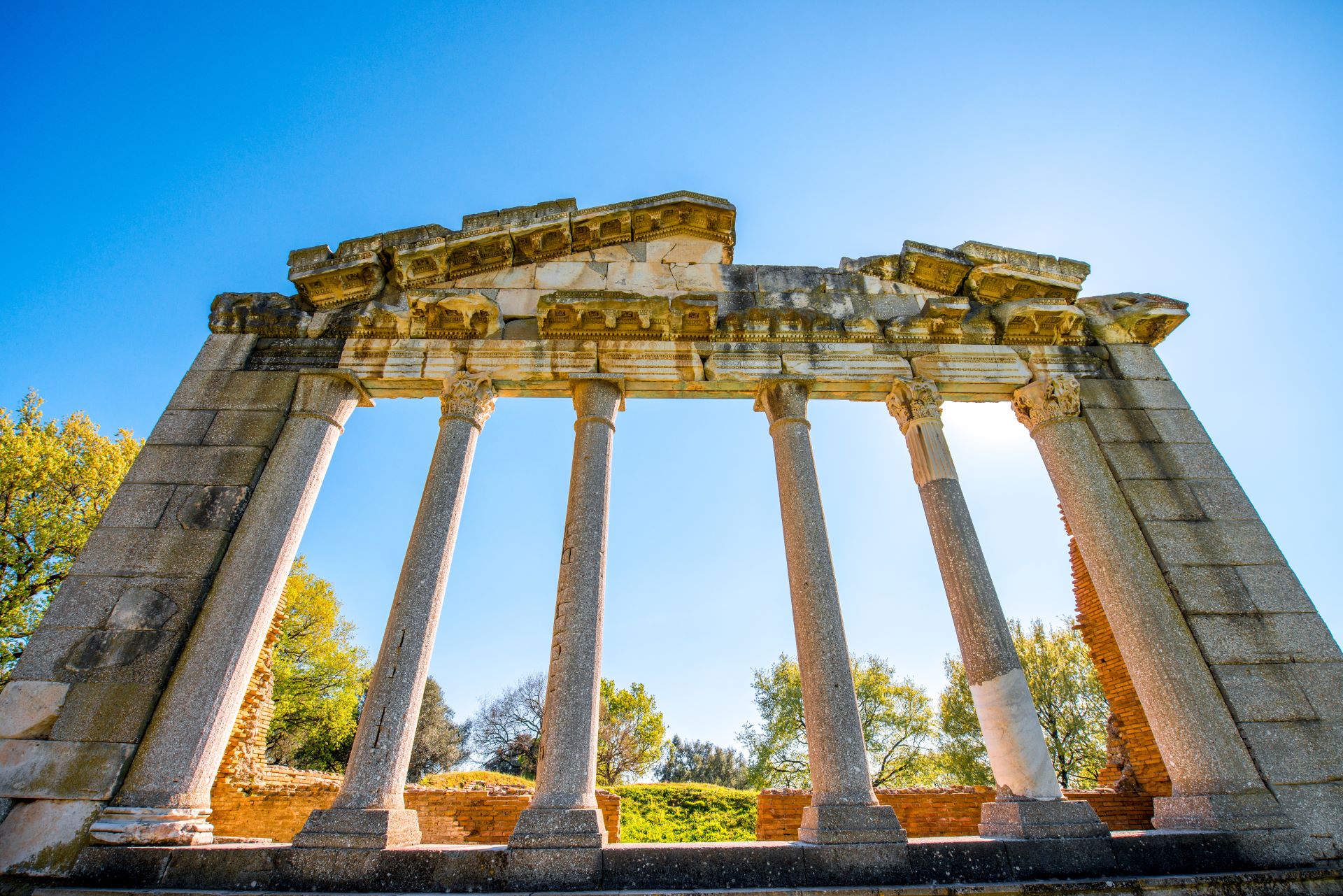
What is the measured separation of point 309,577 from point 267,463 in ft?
103

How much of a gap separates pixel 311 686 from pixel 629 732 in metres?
19.0

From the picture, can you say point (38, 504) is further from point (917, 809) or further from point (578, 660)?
point (917, 809)

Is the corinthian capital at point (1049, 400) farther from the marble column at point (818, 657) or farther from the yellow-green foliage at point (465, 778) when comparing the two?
the yellow-green foliage at point (465, 778)

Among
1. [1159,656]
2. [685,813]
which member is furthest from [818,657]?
[685,813]

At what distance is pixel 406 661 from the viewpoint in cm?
708

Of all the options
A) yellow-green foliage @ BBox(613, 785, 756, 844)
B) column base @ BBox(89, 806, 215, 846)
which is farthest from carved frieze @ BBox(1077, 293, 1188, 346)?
yellow-green foliage @ BBox(613, 785, 756, 844)

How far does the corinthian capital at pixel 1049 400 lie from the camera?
9.41 metres

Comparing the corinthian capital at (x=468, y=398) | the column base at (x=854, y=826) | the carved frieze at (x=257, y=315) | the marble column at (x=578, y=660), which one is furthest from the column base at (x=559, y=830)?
the carved frieze at (x=257, y=315)

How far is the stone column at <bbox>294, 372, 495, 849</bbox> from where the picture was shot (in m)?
5.98

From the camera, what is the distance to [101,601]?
7320mm

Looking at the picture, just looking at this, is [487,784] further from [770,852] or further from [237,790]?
[770,852]

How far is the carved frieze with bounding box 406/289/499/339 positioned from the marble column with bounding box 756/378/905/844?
4.59m

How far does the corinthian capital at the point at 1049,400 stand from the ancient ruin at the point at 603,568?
0.15 ft

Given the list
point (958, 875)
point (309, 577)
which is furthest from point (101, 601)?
point (309, 577)
